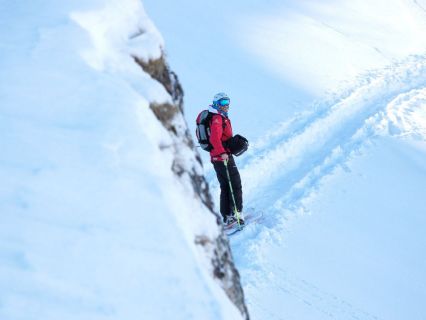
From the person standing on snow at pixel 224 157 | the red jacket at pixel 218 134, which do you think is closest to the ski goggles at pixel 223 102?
the person standing on snow at pixel 224 157

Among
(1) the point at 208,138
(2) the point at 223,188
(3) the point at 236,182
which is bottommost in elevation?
(2) the point at 223,188

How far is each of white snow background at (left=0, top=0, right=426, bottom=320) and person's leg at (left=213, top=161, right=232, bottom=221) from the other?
0.51 meters

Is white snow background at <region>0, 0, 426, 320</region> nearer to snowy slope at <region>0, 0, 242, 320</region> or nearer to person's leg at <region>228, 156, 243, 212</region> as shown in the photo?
snowy slope at <region>0, 0, 242, 320</region>

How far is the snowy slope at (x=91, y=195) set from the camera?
8.83ft

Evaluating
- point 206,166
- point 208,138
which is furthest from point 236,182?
point 206,166

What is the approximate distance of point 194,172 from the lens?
353 cm

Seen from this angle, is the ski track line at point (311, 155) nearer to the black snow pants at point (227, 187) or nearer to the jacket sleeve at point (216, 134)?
the black snow pants at point (227, 187)

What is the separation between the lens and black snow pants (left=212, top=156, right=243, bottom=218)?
6.91 meters

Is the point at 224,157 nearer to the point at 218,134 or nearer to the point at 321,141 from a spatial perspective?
the point at 218,134

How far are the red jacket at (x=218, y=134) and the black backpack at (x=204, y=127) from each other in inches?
2.2

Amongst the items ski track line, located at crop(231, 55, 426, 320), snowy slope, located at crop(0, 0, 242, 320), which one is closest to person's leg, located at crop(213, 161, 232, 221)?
ski track line, located at crop(231, 55, 426, 320)

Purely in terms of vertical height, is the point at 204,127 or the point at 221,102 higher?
the point at 221,102

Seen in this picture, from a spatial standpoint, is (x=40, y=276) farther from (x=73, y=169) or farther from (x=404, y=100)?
(x=404, y=100)

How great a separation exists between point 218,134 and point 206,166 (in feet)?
6.13
